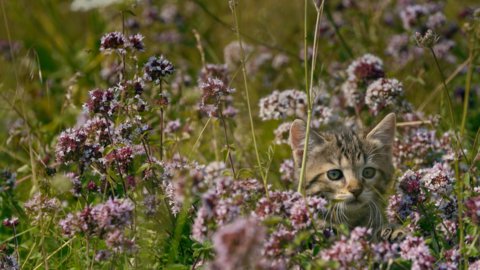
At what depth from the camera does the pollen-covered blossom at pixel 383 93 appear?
16.2 feet

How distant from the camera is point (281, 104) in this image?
5.10 meters

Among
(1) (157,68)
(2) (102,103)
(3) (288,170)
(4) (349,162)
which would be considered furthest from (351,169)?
(2) (102,103)

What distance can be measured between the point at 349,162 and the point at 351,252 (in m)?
1.62

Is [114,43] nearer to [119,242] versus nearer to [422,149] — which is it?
[119,242]

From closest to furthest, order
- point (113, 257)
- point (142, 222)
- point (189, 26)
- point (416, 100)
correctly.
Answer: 1. point (113, 257)
2. point (142, 222)
3. point (416, 100)
4. point (189, 26)

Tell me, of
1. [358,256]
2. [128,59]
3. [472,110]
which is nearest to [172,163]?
[128,59]

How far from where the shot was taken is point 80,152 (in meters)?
3.58

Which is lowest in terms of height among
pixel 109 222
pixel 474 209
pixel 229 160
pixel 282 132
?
pixel 474 209

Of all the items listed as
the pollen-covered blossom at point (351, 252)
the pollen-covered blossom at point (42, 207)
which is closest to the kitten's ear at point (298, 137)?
the pollen-covered blossom at point (42, 207)

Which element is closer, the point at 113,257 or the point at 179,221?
the point at 113,257

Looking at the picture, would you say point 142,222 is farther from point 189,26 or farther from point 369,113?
point 189,26

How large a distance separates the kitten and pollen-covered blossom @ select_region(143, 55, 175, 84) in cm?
101

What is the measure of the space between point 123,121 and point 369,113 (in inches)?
84.7

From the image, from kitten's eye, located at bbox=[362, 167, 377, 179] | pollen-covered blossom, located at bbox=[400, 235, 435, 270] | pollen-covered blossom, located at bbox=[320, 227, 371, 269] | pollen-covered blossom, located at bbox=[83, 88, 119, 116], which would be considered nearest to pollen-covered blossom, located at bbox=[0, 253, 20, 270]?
pollen-covered blossom, located at bbox=[83, 88, 119, 116]
